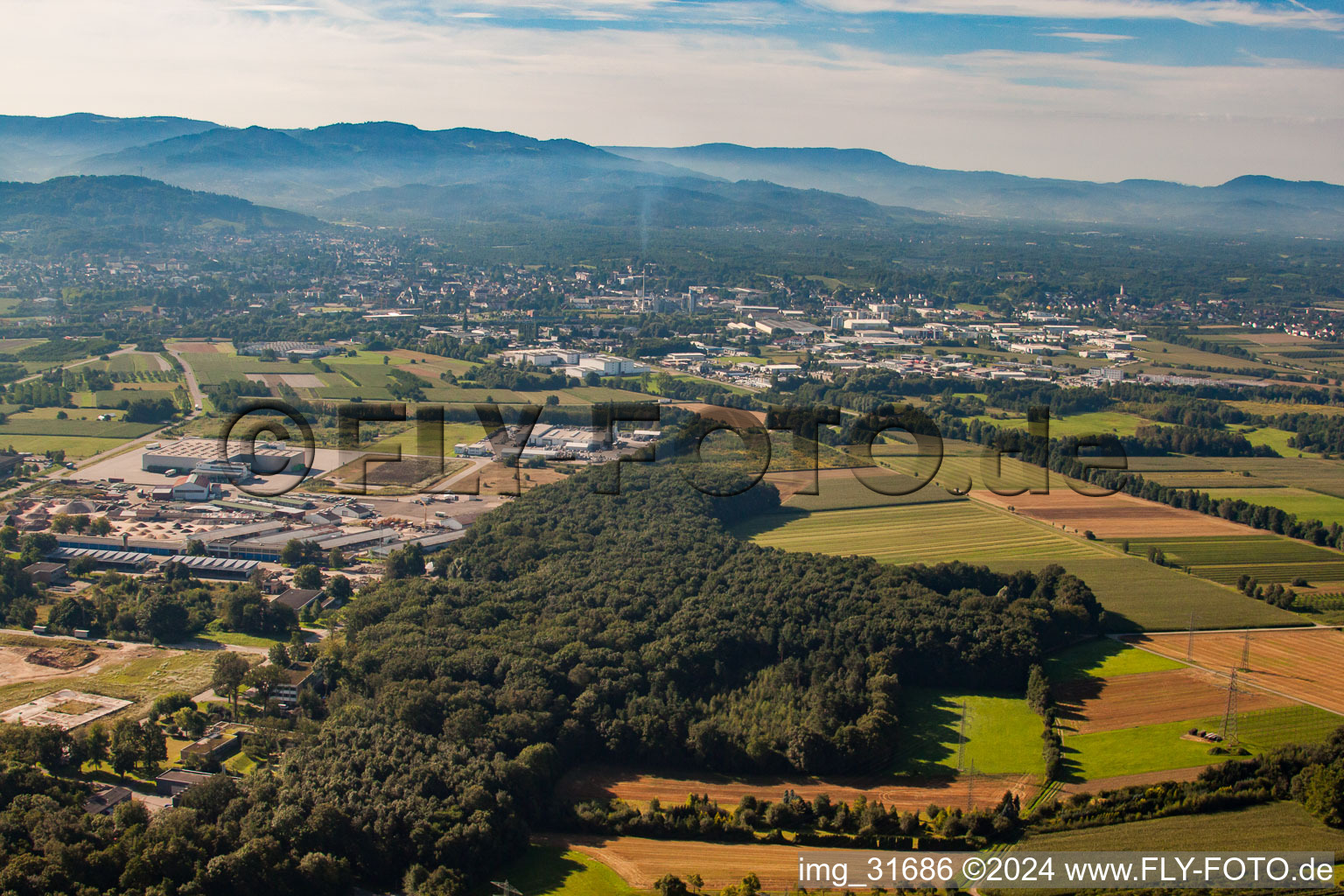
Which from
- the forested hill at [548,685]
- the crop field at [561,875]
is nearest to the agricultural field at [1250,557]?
the forested hill at [548,685]

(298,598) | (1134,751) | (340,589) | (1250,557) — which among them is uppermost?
(1250,557)

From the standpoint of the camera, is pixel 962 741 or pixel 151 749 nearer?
pixel 151 749

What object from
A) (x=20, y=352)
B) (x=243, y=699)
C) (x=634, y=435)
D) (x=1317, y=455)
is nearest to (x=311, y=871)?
(x=243, y=699)

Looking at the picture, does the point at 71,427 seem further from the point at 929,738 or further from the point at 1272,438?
the point at 1272,438

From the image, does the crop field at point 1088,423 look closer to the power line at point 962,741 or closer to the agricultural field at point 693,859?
the power line at point 962,741

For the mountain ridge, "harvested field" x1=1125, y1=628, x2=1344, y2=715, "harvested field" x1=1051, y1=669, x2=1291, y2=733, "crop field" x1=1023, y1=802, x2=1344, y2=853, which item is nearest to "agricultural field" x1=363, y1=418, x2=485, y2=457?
"harvested field" x1=1051, y1=669, x2=1291, y2=733

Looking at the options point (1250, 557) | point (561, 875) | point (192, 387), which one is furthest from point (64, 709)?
point (192, 387)
